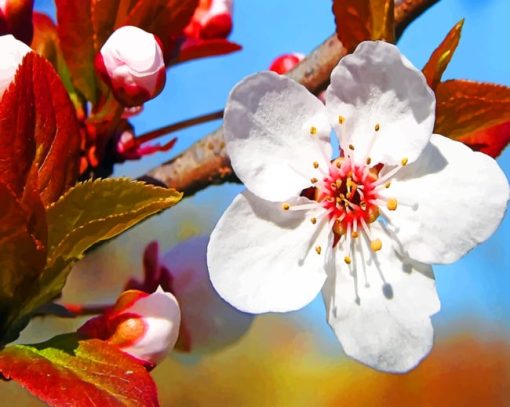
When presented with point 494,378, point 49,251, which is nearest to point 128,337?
point 49,251

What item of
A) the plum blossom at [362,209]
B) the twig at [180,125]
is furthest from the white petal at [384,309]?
the twig at [180,125]

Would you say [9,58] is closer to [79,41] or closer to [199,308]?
[79,41]

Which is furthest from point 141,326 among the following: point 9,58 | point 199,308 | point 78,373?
point 199,308

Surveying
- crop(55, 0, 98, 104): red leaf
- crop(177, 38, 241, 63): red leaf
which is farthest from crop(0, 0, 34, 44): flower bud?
crop(177, 38, 241, 63): red leaf

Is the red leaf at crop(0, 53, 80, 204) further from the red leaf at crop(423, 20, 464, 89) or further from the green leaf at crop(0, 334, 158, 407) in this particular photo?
the red leaf at crop(423, 20, 464, 89)

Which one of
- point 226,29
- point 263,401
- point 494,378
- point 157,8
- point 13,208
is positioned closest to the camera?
point 13,208

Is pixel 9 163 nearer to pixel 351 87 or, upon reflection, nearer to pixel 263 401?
pixel 351 87
